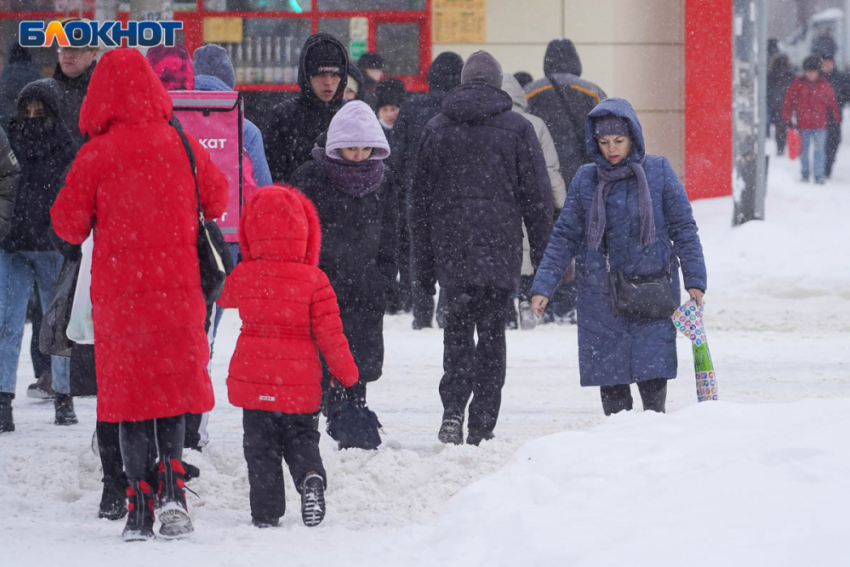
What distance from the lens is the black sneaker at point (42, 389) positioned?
8.05 meters

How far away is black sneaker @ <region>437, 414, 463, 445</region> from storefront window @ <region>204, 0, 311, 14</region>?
10347 mm

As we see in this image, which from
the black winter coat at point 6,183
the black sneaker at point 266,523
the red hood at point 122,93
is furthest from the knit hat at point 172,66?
the black sneaker at point 266,523

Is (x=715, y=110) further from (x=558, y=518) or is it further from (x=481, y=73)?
(x=558, y=518)

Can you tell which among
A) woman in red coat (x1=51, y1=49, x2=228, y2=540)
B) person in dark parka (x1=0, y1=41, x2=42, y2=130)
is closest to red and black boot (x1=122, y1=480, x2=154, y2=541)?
woman in red coat (x1=51, y1=49, x2=228, y2=540)

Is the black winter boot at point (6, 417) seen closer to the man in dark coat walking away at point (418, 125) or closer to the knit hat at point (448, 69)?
the man in dark coat walking away at point (418, 125)

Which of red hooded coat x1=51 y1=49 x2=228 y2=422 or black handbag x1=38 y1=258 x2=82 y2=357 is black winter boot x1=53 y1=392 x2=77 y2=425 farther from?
red hooded coat x1=51 y1=49 x2=228 y2=422

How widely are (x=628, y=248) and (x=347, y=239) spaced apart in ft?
4.74

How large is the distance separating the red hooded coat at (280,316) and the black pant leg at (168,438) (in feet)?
0.90

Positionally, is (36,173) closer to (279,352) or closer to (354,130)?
(354,130)

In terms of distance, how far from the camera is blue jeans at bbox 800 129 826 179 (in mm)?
19703

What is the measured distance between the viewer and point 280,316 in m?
4.97

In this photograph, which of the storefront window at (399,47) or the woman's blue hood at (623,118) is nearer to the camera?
the woman's blue hood at (623,118)

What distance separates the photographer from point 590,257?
601 centimetres

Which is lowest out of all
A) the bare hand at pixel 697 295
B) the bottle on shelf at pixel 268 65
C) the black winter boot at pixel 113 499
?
the black winter boot at pixel 113 499
